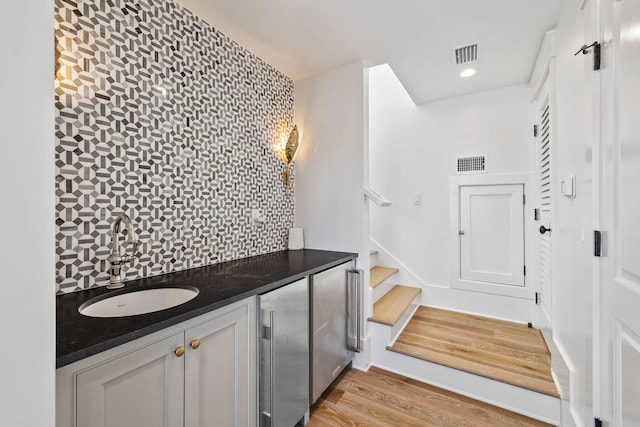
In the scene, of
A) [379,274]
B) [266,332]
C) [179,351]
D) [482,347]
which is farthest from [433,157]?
[179,351]

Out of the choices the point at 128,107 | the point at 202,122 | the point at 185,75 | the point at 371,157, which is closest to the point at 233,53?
the point at 185,75

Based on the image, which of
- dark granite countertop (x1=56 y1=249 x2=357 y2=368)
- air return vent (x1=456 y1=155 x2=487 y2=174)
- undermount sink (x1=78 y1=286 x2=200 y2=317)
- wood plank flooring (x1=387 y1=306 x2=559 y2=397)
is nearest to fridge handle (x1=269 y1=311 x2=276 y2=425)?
dark granite countertop (x1=56 y1=249 x2=357 y2=368)

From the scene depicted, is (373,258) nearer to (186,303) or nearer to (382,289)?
(382,289)

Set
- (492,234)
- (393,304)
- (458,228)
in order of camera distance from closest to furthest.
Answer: (393,304), (492,234), (458,228)

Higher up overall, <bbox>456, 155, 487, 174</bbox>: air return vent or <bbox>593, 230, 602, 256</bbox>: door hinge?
<bbox>456, 155, 487, 174</bbox>: air return vent

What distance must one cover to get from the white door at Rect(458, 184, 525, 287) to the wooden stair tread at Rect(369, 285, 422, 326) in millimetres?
575

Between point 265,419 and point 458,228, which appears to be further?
point 458,228

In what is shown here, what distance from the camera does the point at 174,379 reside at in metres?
0.87

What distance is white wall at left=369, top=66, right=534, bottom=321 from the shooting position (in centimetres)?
244

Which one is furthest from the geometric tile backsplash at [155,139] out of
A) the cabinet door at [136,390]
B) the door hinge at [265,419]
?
the door hinge at [265,419]

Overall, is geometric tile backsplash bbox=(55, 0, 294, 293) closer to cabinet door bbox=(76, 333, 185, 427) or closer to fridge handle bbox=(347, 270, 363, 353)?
cabinet door bbox=(76, 333, 185, 427)

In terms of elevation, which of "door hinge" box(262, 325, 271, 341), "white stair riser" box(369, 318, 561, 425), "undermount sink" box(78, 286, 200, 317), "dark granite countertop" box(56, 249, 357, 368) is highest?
"dark granite countertop" box(56, 249, 357, 368)

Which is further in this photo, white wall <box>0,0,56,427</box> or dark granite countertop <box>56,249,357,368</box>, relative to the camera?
dark granite countertop <box>56,249,357,368</box>

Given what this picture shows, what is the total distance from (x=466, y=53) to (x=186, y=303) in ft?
7.92
